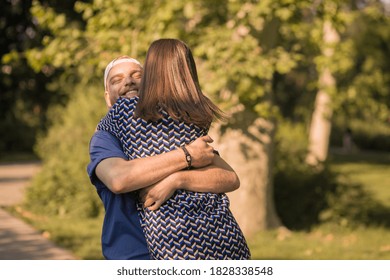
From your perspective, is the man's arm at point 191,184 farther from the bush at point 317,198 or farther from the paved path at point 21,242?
the bush at point 317,198

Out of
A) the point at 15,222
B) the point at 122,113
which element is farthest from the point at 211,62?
the point at 122,113

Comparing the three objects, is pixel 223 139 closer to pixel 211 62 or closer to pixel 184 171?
pixel 211 62

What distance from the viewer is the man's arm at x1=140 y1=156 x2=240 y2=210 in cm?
278

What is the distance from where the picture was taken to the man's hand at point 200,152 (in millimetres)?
2848

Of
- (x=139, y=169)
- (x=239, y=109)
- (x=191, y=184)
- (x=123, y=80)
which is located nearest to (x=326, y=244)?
(x=239, y=109)

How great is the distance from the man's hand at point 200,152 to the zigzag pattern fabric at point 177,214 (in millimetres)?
34

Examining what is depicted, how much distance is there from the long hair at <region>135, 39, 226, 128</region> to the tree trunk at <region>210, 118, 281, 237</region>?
707 cm

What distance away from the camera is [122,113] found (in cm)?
288

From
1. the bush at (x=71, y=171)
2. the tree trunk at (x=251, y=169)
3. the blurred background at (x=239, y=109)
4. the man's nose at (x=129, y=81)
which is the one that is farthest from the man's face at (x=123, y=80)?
the bush at (x=71, y=171)

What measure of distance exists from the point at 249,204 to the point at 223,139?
1.07 m

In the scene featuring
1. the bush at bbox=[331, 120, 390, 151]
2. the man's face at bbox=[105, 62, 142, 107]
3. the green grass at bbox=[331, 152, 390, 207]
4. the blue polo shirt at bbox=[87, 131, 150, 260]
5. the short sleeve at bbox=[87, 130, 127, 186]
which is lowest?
the bush at bbox=[331, 120, 390, 151]

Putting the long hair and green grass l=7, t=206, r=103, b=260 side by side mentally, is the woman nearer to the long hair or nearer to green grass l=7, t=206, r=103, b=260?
the long hair

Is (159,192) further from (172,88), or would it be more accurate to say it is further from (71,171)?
(71,171)

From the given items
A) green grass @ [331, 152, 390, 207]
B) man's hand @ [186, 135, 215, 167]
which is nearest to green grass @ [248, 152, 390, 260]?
green grass @ [331, 152, 390, 207]
